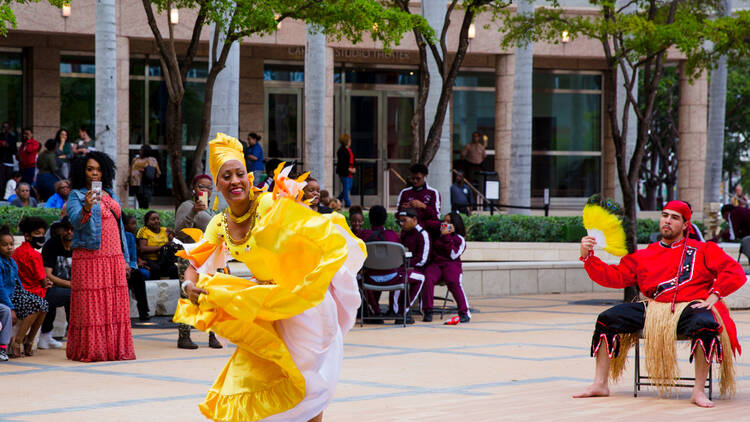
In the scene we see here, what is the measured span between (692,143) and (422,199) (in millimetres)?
18193

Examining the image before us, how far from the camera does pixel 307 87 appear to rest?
24.1m

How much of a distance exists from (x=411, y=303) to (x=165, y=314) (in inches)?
125

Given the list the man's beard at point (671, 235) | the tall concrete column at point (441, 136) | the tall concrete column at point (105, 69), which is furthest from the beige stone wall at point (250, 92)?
the man's beard at point (671, 235)

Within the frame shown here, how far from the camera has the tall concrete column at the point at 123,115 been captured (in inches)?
985

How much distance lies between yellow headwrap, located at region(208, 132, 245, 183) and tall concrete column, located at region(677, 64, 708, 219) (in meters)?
25.9

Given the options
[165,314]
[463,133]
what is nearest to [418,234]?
[165,314]

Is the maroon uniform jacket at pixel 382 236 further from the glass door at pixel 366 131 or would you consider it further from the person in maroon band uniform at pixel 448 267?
the glass door at pixel 366 131

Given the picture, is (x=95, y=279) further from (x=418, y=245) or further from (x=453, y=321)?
(x=453, y=321)

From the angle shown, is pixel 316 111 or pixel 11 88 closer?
pixel 316 111

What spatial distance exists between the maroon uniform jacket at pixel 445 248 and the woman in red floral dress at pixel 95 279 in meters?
4.99

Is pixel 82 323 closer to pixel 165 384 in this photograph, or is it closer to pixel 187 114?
pixel 165 384

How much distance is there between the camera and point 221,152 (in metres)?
6.23

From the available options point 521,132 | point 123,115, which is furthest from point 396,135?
point 123,115

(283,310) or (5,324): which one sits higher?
(283,310)
